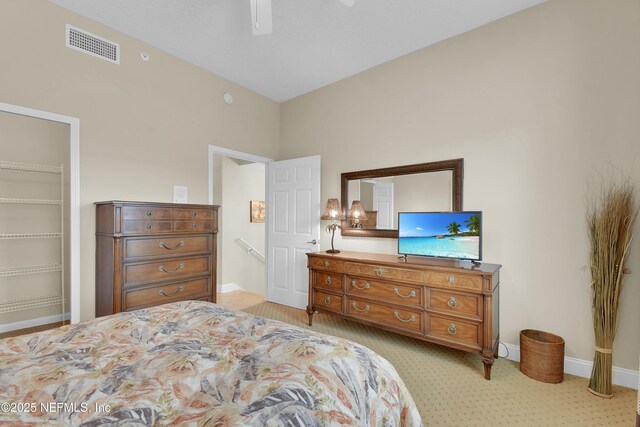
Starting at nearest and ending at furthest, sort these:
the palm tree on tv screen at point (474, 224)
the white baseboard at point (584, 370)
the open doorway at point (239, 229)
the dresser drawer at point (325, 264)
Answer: the white baseboard at point (584, 370)
the palm tree on tv screen at point (474, 224)
the dresser drawer at point (325, 264)
the open doorway at point (239, 229)

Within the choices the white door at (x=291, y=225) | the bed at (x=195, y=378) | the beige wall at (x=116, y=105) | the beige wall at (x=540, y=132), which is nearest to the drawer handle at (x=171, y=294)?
the beige wall at (x=116, y=105)

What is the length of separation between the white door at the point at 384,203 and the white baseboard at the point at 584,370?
156 cm

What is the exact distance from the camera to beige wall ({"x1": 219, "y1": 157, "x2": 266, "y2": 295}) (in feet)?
16.6

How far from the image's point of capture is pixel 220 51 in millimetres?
3207

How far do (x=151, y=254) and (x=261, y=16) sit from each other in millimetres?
2129

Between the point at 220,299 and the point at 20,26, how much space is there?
3.70 meters

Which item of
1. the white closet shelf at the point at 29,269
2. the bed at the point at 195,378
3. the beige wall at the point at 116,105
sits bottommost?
the white closet shelf at the point at 29,269

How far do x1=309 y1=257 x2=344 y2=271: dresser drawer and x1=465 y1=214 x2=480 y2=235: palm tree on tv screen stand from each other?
1269mm

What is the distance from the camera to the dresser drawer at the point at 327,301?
10.3 ft

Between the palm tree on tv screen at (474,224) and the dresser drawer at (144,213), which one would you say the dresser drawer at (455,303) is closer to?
the palm tree on tv screen at (474,224)

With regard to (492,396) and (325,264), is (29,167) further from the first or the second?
(492,396)

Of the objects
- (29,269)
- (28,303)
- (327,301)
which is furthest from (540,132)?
(28,303)

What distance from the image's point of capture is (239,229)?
527 cm

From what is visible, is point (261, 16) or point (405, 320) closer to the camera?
point (261, 16)
